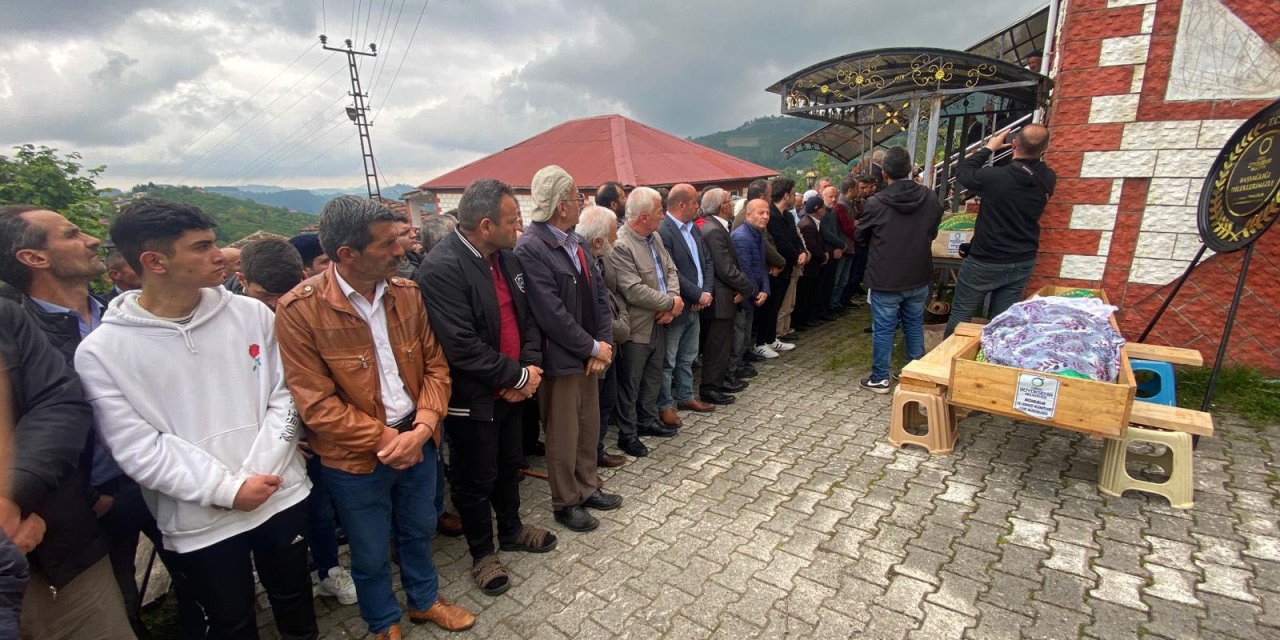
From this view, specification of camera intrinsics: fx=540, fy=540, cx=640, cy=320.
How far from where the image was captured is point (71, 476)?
1751mm

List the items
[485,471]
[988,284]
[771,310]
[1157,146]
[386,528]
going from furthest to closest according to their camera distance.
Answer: [771,310], [988,284], [1157,146], [485,471], [386,528]

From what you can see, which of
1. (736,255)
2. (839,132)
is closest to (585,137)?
(839,132)

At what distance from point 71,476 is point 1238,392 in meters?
7.20

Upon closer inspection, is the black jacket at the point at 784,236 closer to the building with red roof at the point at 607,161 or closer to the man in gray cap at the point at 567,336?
the man in gray cap at the point at 567,336

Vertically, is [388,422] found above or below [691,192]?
below

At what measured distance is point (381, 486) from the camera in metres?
2.26

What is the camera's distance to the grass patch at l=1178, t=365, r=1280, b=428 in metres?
4.12

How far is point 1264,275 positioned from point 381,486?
6.44m

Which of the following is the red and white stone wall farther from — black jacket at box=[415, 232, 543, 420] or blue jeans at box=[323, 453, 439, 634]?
blue jeans at box=[323, 453, 439, 634]

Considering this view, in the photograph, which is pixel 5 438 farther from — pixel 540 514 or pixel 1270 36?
pixel 1270 36

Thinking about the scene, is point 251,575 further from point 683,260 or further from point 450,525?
point 683,260

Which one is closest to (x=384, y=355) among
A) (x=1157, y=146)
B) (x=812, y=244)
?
(x=812, y=244)

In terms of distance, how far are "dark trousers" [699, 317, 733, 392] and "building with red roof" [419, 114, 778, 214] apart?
42.5 ft

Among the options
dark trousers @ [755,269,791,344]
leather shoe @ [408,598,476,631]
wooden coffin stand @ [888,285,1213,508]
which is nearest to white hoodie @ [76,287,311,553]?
leather shoe @ [408,598,476,631]
